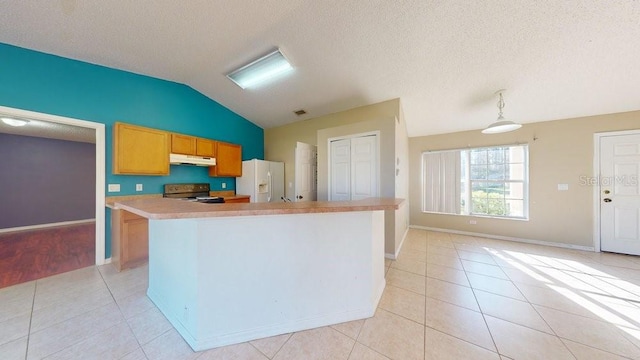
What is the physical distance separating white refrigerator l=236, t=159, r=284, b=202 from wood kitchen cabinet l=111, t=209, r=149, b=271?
1953 millimetres

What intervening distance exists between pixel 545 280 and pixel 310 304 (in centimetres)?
297

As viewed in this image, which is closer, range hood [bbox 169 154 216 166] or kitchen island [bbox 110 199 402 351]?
kitchen island [bbox 110 199 402 351]

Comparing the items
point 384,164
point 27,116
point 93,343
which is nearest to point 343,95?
point 384,164

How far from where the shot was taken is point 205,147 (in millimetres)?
3971

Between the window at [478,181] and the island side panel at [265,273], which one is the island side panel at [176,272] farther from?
the window at [478,181]

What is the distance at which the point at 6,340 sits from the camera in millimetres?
1486

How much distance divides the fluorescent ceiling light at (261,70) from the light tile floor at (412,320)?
10.5 ft

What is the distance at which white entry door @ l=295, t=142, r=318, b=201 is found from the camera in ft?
13.2

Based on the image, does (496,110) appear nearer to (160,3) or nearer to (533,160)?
(533,160)

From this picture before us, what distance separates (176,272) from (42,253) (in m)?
3.75

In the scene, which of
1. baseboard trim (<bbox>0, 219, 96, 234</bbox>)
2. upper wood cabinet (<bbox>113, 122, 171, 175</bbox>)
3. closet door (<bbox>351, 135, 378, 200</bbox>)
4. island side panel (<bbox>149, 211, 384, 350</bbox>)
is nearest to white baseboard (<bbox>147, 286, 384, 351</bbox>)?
island side panel (<bbox>149, 211, 384, 350</bbox>)

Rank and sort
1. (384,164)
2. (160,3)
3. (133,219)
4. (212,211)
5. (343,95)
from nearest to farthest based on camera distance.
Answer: (212,211) → (160,3) → (133,219) → (384,164) → (343,95)

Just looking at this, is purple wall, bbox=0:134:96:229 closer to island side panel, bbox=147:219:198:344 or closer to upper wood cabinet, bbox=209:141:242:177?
upper wood cabinet, bbox=209:141:242:177

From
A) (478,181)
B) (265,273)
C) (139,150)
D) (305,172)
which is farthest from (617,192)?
(139,150)
